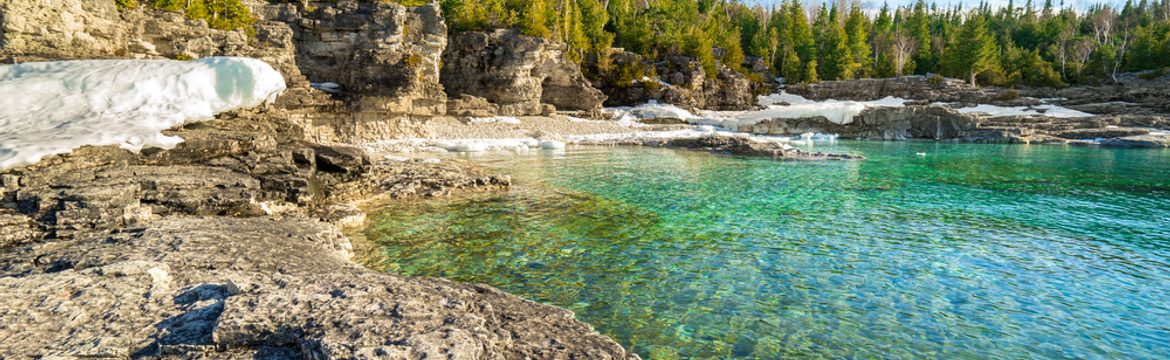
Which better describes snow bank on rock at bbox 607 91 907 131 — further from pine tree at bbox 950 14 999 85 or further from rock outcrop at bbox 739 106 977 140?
pine tree at bbox 950 14 999 85

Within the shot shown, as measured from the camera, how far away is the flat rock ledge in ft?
11.6

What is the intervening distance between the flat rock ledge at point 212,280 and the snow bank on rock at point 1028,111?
64703 mm

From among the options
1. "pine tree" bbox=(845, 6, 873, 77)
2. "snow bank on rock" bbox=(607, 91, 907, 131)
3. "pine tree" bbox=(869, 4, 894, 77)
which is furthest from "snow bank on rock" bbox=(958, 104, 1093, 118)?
"pine tree" bbox=(869, 4, 894, 77)

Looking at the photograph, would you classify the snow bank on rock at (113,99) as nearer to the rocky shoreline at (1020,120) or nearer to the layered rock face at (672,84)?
the rocky shoreline at (1020,120)

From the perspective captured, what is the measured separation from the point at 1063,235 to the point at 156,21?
27147 mm

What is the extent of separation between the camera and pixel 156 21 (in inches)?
760

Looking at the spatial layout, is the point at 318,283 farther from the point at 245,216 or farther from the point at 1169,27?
the point at 1169,27

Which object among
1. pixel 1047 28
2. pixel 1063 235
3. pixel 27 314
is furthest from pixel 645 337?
pixel 1047 28

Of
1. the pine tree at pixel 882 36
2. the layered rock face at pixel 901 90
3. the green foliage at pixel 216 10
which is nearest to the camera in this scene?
the green foliage at pixel 216 10

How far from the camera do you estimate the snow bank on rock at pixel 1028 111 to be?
2056 inches

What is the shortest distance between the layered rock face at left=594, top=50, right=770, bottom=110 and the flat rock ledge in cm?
5371

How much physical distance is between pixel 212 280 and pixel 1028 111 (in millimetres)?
71814

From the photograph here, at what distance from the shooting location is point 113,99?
33.0 ft

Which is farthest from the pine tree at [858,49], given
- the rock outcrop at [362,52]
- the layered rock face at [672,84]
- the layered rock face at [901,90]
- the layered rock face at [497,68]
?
the rock outcrop at [362,52]
